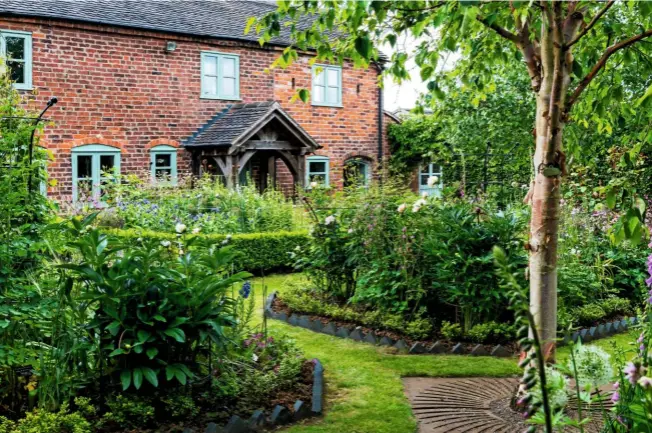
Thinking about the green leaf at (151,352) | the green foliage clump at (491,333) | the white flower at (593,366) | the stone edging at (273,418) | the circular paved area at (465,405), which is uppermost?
the white flower at (593,366)

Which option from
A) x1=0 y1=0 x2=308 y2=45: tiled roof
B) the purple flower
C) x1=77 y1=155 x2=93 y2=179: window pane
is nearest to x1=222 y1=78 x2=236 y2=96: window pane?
x1=0 y1=0 x2=308 y2=45: tiled roof

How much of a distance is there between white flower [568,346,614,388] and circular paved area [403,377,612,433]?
2.66 m

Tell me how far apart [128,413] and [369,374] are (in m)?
2.35

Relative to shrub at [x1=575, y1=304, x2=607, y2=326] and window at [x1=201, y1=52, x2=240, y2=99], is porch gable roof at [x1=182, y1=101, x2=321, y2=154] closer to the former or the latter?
window at [x1=201, y1=52, x2=240, y2=99]

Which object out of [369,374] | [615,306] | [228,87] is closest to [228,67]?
[228,87]

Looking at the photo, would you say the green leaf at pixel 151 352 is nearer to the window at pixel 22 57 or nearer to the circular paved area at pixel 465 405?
the circular paved area at pixel 465 405

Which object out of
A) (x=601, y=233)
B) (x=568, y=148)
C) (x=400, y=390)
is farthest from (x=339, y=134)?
(x=400, y=390)

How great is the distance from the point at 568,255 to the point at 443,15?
5.11 metres

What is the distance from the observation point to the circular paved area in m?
5.03

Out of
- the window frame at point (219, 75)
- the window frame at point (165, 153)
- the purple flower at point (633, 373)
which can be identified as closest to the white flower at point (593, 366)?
the purple flower at point (633, 373)

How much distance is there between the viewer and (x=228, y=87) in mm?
19516

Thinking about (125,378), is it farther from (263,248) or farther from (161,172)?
(161,172)

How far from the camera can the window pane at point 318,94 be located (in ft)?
69.2

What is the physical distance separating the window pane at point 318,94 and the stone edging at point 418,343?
42.7 ft
